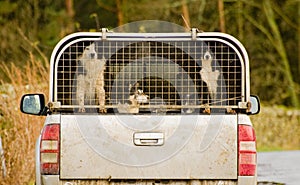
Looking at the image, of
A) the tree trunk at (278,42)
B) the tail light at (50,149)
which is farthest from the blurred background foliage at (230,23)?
the tail light at (50,149)

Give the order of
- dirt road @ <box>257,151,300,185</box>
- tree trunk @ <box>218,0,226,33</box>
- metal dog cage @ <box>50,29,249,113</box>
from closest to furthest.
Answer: metal dog cage @ <box>50,29,249,113</box> → dirt road @ <box>257,151,300,185</box> → tree trunk @ <box>218,0,226,33</box>

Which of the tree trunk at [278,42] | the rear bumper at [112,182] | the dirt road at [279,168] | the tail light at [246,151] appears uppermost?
the tree trunk at [278,42]

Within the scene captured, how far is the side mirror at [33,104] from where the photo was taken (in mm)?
8367

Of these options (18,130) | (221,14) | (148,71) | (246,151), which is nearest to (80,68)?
(148,71)

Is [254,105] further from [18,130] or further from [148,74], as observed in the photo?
[18,130]

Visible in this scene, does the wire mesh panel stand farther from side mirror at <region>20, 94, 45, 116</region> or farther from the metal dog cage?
side mirror at <region>20, 94, 45, 116</region>

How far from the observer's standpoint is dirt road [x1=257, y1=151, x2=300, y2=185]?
1363cm

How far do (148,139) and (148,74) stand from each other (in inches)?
Answer: 49.3

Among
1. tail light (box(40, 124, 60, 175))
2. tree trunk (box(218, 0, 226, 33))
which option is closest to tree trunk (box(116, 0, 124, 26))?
tree trunk (box(218, 0, 226, 33))

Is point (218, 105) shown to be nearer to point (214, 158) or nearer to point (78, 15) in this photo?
point (214, 158)

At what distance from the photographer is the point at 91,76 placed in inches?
324

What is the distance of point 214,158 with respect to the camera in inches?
293

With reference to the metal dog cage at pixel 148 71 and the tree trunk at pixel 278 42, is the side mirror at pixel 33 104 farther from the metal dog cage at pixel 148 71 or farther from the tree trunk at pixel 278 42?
the tree trunk at pixel 278 42

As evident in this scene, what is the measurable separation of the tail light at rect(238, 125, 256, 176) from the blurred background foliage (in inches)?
986
